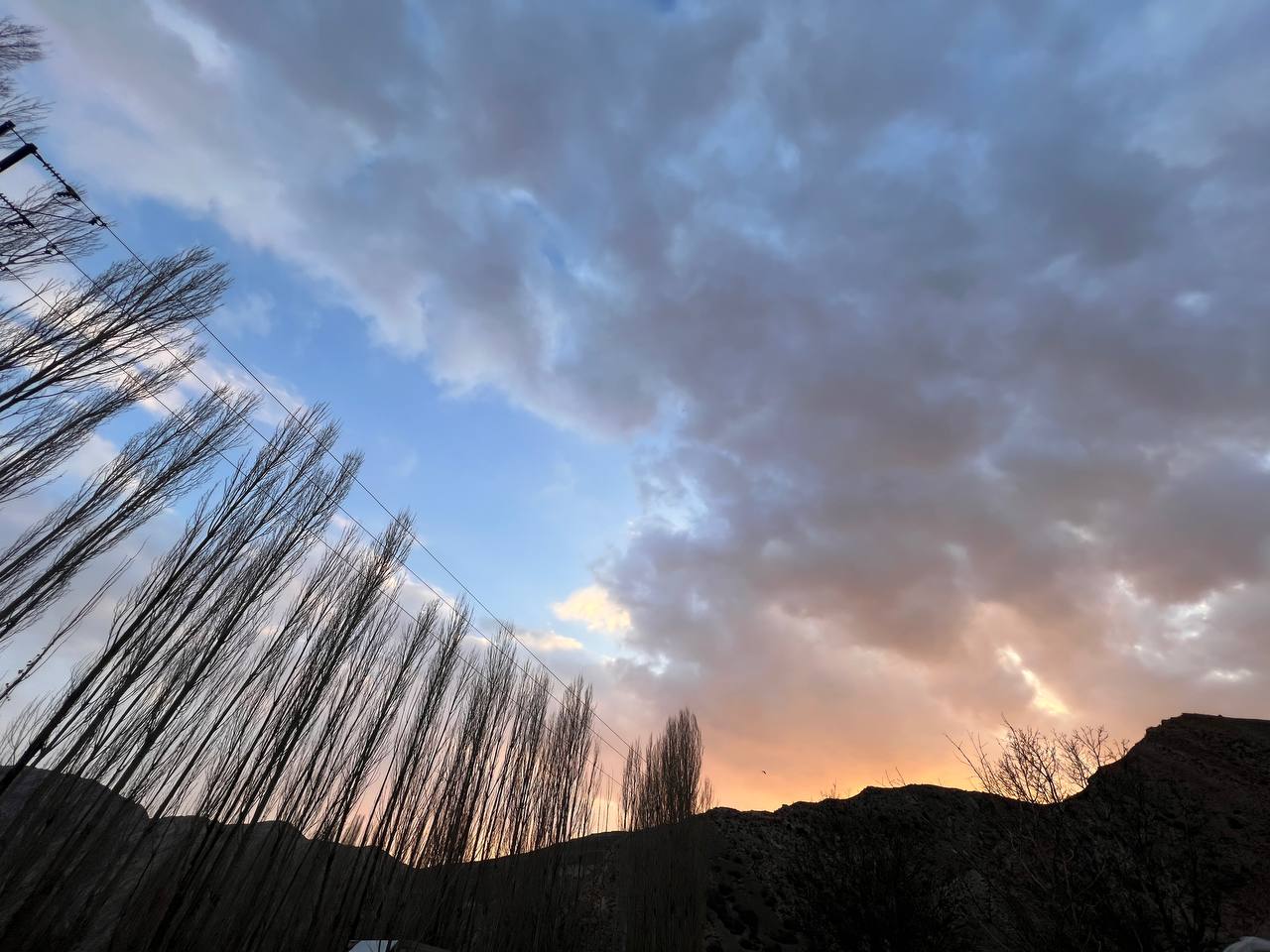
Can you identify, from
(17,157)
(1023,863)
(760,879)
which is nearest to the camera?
(17,157)

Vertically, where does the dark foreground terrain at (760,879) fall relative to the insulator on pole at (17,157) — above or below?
below

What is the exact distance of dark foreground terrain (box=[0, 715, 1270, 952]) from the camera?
661cm

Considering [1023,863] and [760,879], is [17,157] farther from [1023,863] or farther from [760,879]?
[760,879]

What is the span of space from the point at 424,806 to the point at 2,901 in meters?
5.45

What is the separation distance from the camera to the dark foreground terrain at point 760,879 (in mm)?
6611

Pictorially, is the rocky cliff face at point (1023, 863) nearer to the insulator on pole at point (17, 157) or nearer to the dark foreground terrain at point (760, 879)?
the dark foreground terrain at point (760, 879)

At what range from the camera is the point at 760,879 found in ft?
55.6

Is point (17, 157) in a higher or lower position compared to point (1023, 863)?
higher

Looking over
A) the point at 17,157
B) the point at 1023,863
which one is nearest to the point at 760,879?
the point at 1023,863

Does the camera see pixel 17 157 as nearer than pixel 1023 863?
Yes

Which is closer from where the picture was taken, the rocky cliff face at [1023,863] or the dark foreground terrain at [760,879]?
the dark foreground terrain at [760,879]

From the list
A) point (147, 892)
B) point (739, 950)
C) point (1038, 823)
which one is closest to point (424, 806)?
point (147, 892)

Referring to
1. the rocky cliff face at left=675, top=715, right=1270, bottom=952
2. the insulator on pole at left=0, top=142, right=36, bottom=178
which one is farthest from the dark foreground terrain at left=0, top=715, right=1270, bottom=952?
the insulator on pole at left=0, top=142, right=36, bottom=178

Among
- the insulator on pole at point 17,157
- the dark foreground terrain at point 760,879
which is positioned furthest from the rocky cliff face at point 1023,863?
the insulator on pole at point 17,157
